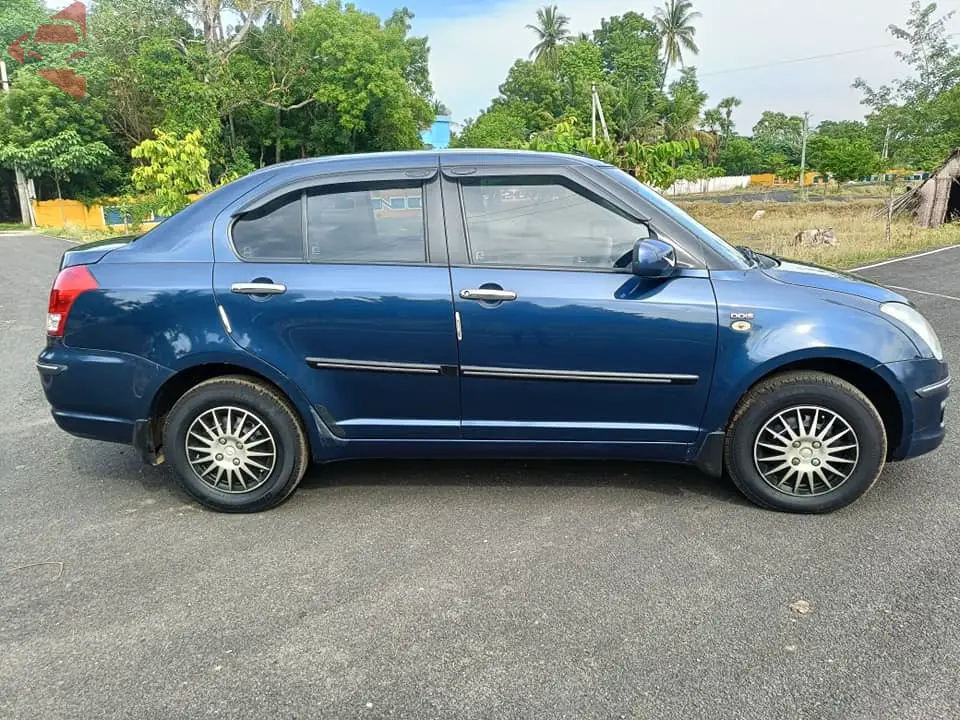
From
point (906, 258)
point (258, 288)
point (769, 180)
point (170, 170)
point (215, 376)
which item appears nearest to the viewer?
point (258, 288)

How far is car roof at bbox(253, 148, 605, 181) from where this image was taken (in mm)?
3732

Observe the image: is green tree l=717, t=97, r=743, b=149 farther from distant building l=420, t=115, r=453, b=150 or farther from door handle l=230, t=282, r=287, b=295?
door handle l=230, t=282, r=287, b=295

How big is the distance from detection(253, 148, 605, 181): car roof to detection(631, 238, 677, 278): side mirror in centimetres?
63

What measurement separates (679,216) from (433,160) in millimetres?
1281

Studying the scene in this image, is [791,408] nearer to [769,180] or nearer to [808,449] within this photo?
[808,449]

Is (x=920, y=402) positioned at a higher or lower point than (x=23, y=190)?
lower

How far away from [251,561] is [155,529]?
0.68 m

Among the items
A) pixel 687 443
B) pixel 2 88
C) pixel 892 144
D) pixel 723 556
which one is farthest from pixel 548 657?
pixel 2 88

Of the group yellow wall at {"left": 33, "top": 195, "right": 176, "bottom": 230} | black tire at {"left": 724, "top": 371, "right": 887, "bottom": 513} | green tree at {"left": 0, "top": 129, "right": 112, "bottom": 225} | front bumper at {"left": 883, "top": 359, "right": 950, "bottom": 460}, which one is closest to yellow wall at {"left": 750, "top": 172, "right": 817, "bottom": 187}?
yellow wall at {"left": 33, "top": 195, "right": 176, "bottom": 230}

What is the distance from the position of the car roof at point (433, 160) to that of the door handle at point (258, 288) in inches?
24.8

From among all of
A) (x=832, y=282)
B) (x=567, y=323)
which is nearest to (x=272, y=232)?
(x=567, y=323)

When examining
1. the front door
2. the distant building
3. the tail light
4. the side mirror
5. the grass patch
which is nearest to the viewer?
the side mirror

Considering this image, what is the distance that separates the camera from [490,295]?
3.51 metres

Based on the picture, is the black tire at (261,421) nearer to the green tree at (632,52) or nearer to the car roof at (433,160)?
the car roof at (433,160)
